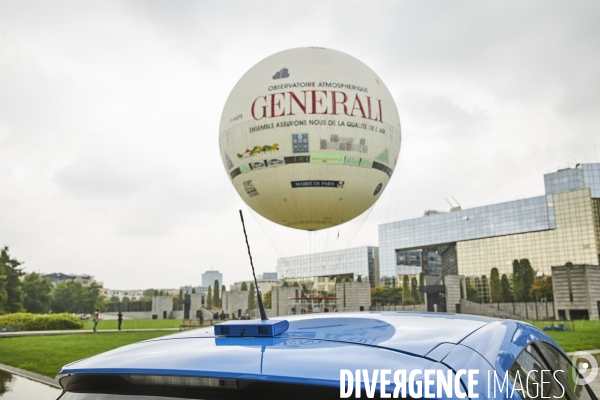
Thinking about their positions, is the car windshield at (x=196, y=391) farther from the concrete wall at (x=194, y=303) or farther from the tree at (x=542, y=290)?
the tree at (x=542, y=290)

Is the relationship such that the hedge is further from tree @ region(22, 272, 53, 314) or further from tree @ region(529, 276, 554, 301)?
tree @ region(529, 276, 554, 301)

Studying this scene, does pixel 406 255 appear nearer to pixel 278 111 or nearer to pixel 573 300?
pixel 573 300

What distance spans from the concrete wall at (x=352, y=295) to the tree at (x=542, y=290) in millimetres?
35298

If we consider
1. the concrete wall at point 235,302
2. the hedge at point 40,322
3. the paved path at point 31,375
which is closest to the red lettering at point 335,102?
the paved path at point 31,375

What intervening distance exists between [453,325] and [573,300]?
180 ft

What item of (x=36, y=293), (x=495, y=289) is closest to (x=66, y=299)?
(x=36, y=293)

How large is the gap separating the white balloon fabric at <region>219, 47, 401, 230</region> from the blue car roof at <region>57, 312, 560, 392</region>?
903 inches

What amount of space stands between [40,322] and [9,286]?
894 inches

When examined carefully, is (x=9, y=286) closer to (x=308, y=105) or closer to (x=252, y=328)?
(x=308, y=105)

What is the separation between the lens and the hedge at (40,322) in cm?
3912

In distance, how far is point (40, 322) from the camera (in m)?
40.2

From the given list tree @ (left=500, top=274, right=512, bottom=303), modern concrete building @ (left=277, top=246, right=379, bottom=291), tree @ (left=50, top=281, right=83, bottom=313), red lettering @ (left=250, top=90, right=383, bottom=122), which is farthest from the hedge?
modern concrete building @ (left=277, top=246, right=379, bottom=291)

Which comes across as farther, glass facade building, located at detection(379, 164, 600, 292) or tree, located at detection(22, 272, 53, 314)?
glass facade building, located at detection(379, 164, 600, 292)

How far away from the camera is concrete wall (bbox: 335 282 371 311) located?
6209 cm
